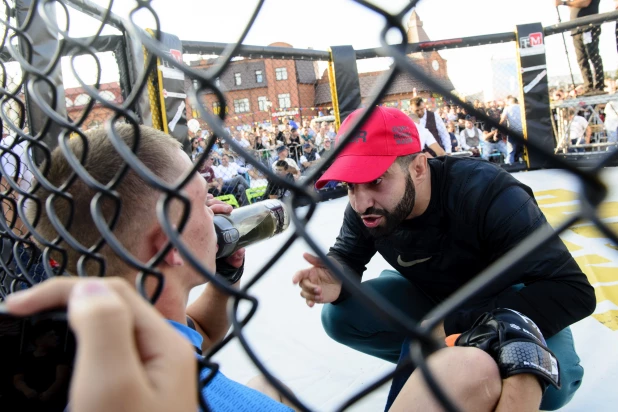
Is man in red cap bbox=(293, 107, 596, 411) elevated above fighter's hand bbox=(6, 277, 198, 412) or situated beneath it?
situated beneath

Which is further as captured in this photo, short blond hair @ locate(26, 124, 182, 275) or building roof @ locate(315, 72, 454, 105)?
short blond hair @ locate(26, 124, 182, 275)

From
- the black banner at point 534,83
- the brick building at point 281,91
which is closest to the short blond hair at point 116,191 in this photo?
the brick building at point 281,91

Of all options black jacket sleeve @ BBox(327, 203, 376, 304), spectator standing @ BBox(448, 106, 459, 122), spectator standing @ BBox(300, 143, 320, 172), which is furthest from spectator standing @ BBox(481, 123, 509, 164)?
black jacket sleeve @ BBox(327, 203, 376, 304)

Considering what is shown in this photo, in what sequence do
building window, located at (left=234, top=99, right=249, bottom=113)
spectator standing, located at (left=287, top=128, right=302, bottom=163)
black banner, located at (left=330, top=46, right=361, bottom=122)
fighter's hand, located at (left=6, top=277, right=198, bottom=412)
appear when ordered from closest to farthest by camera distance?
fighter's hand, located at (left=6, top=277, right=198, bottom=412) → black banner, located at (left=330, top=46, right=361, bottom=122) → spectator standing, located at (left=287, top=128, right=302, bottom=163) → building window, located at (left=234, top=99, right=249, bottom=113)

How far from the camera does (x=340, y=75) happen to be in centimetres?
568

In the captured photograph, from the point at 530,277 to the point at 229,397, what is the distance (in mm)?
935

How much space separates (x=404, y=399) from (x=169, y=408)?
0.69 m

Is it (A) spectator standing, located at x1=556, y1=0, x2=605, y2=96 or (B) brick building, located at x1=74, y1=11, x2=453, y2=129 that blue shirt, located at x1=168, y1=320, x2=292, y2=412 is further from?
(A) spectator standing, located at x1=556, y1=0, x2=605, y2=96

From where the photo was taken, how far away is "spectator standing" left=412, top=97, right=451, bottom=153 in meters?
5.32

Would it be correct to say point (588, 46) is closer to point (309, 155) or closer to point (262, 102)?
point (309, 155)

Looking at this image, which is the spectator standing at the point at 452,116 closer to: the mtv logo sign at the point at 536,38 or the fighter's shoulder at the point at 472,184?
the mtv logo sign at the point at 536,38

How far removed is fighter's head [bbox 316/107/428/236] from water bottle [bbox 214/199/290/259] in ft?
0.87

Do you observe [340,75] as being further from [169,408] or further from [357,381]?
[169,408]

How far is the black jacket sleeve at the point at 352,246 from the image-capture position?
1.83 m
